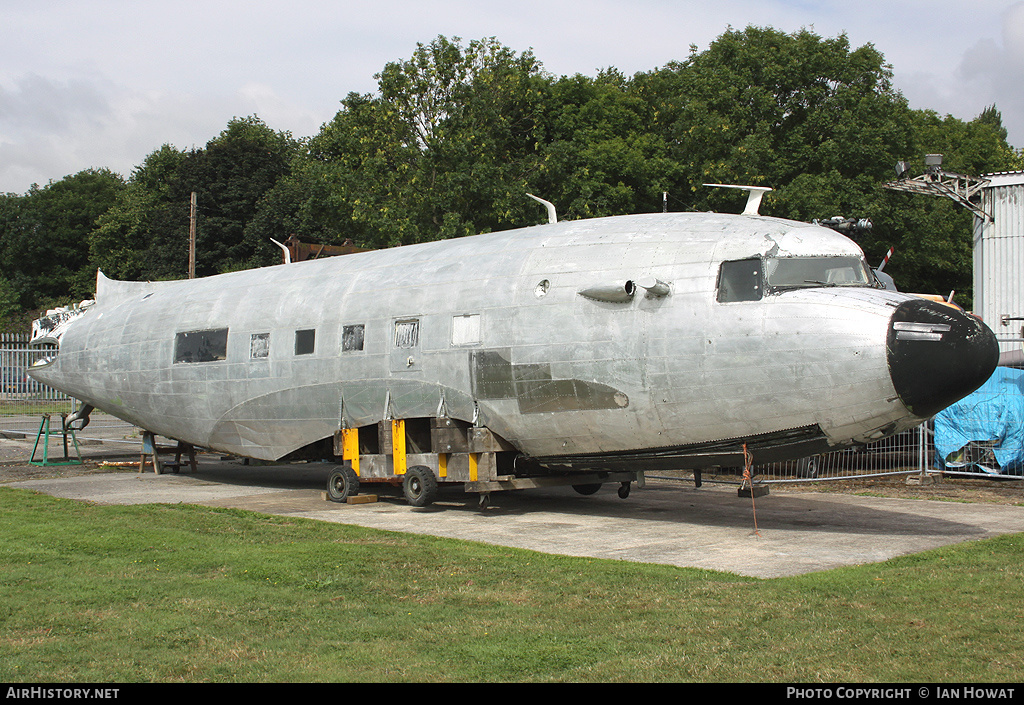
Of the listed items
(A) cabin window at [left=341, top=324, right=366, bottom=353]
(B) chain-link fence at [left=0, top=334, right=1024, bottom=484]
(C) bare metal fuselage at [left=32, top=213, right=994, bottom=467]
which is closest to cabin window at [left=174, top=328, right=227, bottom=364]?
(C) bare metal fuselage at [left=32, top=213, right=994, bottom=467]

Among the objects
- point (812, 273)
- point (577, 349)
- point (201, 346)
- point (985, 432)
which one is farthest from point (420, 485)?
point (985, 432)

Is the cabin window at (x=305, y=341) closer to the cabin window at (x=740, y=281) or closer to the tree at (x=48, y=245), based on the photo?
the cabin window at (x=740, y=281)

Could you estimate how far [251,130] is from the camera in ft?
275

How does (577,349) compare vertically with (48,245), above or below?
below

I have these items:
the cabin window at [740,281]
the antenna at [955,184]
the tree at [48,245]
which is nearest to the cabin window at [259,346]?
the cabin window at [740,281]

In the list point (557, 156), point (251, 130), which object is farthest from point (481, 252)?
point (251, 130)

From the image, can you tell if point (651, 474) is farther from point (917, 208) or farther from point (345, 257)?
point (917, 208)

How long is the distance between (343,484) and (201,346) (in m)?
4.50

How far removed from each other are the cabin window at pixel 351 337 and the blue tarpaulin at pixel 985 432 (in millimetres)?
Result: 11423

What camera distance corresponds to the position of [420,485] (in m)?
14.9

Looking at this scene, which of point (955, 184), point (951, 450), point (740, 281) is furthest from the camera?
point (955, 184)

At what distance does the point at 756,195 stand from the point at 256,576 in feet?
29.4

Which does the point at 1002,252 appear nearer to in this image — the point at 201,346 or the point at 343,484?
the point at 343,484

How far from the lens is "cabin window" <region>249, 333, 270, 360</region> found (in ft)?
55.7
